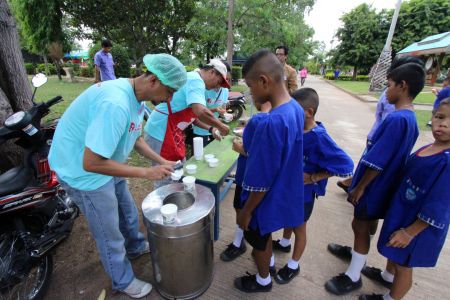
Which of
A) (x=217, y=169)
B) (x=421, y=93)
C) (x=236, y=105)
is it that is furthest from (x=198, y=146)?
A: (x=421, y=93)

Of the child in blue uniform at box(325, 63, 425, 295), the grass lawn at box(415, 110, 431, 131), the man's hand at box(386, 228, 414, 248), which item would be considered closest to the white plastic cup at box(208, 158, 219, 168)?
the child in blue uniform at box(325, 63, 425, 295)

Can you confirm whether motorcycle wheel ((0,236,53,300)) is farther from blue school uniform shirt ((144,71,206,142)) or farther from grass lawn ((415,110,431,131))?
grass lawn ((415,110,431,131))

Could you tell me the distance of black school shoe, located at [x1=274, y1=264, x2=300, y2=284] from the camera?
2320mm

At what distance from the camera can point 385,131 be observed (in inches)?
69.1

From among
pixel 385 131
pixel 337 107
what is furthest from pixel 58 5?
pixel 385 131

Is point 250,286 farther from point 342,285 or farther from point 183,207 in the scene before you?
point 183,207

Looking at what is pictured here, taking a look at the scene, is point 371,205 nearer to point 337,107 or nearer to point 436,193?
point 436,193

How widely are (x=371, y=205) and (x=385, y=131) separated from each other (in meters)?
0.60

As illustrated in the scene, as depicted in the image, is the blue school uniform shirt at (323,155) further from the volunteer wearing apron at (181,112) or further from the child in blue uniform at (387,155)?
the volunteer wearing apron at (181,112)

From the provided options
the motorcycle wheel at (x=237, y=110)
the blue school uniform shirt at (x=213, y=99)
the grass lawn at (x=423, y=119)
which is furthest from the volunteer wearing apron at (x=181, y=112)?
the grass lawn at (x=423, y=119)

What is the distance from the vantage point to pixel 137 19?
13242 millimetres

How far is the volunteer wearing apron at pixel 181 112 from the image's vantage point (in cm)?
264

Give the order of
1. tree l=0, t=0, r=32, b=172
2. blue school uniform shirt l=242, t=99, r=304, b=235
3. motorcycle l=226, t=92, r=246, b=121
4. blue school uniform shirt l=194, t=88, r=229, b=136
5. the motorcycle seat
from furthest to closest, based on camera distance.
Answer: motorcycle l=226, t=92, r=246, b=121 → blue school uniform shirt l=194, t=88, r=229, b=136 → tree l=0, t=0, r=32, b=172 → the motorcycle seat → blue school uniform shirt l=242, t=99, r=304, b=235

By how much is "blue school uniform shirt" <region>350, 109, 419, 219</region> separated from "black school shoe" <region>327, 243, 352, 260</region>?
2.84 ft
